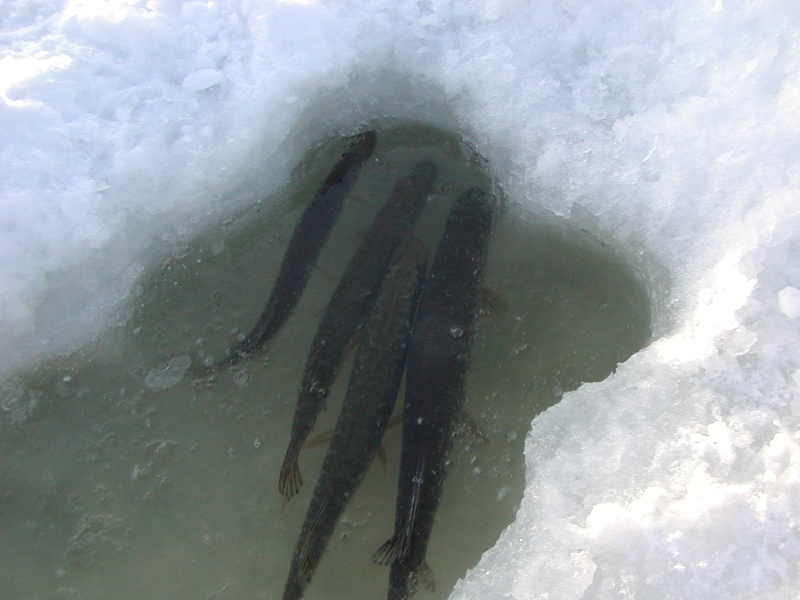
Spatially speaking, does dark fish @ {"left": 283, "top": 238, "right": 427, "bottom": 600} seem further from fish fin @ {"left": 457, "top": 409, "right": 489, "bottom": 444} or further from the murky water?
fish fin @ {"left": 457, "top": 409, "right": 489, "bottom": 444}

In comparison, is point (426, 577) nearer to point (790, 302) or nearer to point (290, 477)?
point (290, 477)

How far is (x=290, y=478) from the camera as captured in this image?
3.04m

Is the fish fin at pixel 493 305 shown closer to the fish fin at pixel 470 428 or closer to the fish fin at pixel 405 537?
the fish fin at pixel 470 428

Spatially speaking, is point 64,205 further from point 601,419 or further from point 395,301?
point 601,419

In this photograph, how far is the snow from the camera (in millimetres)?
2377

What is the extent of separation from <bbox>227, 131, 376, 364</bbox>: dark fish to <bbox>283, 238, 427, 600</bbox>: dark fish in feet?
1.62

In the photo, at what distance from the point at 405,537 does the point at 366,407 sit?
0.69 m

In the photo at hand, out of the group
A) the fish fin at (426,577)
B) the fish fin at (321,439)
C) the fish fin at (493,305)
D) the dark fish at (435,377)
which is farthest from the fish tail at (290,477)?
the fish fin at (493,305)

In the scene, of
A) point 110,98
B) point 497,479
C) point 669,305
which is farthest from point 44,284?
point 669,305

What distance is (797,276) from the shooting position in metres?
2.57

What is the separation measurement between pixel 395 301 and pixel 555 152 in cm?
127

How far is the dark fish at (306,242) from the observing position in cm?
325

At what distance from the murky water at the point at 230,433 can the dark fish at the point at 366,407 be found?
18 centimetres

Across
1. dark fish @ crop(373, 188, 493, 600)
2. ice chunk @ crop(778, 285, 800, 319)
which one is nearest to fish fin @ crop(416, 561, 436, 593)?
dark fish @ crop(373, 188, 493, 600)
